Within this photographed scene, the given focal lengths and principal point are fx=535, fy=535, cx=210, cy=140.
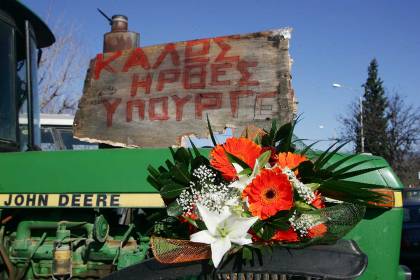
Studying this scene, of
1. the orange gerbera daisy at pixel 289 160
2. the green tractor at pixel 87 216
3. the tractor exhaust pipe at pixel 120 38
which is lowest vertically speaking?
the green tractor at pixel 87 216

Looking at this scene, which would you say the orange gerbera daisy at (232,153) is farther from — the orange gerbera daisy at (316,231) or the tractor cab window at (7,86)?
the tractor cab window at (7,86)

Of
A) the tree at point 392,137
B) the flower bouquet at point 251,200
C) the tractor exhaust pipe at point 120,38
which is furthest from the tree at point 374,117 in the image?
the flower bouquet at point 251,200

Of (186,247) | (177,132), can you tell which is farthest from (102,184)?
(186,247)

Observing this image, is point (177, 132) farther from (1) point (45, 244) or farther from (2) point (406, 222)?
(2) point (406, 222)

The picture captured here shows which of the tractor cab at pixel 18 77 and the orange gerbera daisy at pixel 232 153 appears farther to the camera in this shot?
the tractor cab at pixel 18 77

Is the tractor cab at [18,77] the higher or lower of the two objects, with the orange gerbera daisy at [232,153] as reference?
higher

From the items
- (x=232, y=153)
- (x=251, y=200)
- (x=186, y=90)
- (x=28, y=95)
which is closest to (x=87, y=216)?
(x=186, y=90)

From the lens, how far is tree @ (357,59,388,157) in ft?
112

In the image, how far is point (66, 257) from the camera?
10.5 feet

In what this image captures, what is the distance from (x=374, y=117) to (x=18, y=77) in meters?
35.3

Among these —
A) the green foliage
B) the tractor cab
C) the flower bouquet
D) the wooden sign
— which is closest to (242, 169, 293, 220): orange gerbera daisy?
the flower bouquet

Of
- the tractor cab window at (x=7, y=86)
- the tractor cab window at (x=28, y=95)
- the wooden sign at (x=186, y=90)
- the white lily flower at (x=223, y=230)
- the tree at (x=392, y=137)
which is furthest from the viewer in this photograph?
the tree at (x=392, y=137)

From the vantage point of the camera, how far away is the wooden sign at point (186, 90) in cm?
348

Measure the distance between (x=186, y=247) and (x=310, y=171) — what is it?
0.68m
